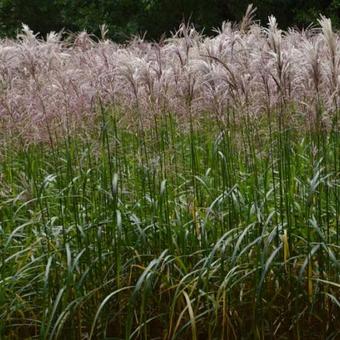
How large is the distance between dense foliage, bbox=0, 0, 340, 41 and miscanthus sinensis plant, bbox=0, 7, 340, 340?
35.0 feet

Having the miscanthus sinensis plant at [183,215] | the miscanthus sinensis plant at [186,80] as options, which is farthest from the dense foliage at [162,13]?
the miscanthus sinensis plant at [183,215]

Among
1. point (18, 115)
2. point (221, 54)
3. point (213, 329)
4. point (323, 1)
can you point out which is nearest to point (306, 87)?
point (221, 54)

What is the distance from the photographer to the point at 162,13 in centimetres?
1603

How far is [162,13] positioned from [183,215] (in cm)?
1210

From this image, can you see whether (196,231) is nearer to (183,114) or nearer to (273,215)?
(273,215)

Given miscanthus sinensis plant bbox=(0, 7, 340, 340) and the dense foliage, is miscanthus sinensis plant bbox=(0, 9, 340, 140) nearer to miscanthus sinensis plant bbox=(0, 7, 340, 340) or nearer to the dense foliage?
miscanthus sinensis plant bbox=(0, 7, 340, 340)

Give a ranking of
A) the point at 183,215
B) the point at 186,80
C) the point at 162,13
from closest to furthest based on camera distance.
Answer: the point at 186,80 → the point at 183,215 → the point at 162,13

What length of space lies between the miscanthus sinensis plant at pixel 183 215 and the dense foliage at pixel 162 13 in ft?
35.0

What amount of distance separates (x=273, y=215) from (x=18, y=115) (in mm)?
1636

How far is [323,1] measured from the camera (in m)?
15.5

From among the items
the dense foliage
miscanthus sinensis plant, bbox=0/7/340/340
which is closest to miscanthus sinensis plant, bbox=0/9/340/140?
miscanthus sinensis plant, bbox=0/7/340/340

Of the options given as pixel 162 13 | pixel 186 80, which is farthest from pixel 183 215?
pixel 162 13

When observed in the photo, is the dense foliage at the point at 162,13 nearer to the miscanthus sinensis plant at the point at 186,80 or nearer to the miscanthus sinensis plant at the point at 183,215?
the miscanthus sinensis plant at the point at 186,80

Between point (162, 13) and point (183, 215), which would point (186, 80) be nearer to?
point (183, 215)
